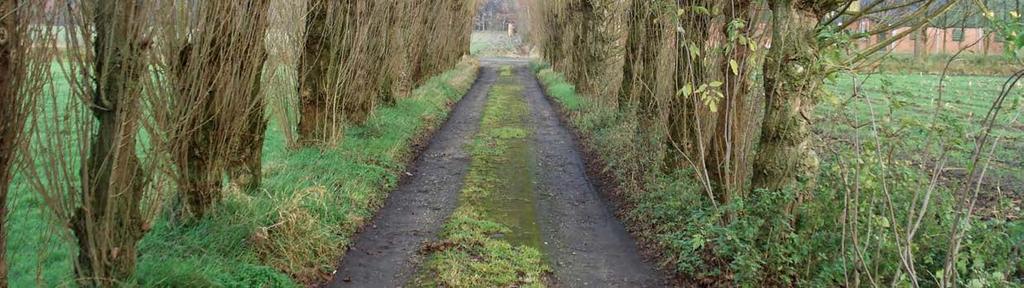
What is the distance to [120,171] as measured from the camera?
4453mm

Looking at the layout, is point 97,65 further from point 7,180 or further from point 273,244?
point 273,244

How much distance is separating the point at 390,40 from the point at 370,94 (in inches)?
40.5

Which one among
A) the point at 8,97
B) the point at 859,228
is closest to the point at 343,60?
the point at 8,97

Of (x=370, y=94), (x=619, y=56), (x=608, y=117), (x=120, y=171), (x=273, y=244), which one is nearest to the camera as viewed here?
(x=120, y=171)

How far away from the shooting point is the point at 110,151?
4.29 metres

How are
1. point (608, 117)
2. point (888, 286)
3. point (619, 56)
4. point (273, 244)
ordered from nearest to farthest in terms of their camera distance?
point (888, 286)
point (273, 244)
point (608, 117)
point (619, 56)

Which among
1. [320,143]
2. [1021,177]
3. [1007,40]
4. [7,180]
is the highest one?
[1007,40]

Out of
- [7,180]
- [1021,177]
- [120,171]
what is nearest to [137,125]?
[120,171]

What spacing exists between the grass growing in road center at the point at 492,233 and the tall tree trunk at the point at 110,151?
2212mm

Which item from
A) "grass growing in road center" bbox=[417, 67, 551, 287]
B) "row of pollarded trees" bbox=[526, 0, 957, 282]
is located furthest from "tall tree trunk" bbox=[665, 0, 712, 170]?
"grass growing in road center" bbox=[417, 67, 551, 287]

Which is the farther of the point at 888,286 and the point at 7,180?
the point at 888,286

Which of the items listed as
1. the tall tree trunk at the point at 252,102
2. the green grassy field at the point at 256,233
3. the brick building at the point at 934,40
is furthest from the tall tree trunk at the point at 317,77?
the brick building at the point at 934,40

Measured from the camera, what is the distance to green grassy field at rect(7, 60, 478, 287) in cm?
486

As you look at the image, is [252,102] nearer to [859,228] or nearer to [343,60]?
[343,60]
